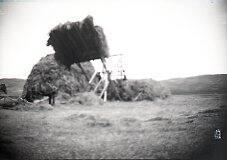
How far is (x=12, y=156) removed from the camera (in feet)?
14.9

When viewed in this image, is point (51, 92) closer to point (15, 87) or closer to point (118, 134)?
point (15, 87)

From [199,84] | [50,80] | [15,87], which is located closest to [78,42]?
[50,80]

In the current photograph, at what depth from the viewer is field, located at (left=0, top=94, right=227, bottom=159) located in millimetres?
4129

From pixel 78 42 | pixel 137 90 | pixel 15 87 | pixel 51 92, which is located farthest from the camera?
pixel 137 90

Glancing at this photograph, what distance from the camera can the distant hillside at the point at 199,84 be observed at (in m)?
6.78

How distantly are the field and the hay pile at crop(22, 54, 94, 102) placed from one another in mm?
1983

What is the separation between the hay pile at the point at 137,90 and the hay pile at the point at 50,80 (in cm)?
94

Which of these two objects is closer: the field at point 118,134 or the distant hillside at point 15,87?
the field at point 118,134

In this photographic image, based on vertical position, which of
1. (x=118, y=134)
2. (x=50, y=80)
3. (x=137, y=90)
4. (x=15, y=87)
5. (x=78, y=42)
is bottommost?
(x=118, y=134)

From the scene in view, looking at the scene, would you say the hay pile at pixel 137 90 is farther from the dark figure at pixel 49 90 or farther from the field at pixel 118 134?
the field at pixel 118 134

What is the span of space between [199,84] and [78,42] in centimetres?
381

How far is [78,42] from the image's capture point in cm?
844

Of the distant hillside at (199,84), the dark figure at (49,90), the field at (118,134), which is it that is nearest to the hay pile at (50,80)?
the dark figure at (49,90)

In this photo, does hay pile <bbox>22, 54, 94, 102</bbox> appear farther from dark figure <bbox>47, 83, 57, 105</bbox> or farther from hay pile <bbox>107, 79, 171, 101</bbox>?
hay pile <bbox>107, 79, 171, 101</bbox>
